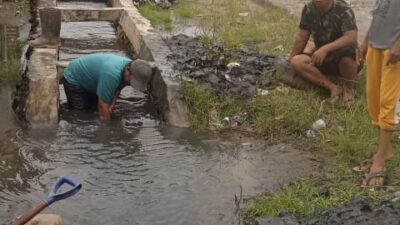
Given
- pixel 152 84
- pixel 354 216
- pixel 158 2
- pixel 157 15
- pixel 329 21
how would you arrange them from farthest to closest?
1. pixel 158 2
2. pixel 157 15
3. pixel 152 84
4. pixel 329 21
5. pixel 354 216

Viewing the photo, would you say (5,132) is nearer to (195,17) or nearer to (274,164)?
(274,164)

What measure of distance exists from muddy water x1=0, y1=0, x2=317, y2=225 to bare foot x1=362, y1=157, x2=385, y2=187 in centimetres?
65

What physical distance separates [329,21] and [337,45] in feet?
0.97

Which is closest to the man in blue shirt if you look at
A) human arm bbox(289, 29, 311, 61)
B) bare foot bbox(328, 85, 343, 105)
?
human arm bbox(289, 29, 311, 61)

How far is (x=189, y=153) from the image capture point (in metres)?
5.86

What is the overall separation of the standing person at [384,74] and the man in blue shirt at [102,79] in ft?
7.74

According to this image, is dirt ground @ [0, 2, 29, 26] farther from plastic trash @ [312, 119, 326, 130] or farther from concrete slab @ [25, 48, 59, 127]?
plastic trash @ [312, 119, 326, 130]

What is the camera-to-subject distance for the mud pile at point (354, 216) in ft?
13.2

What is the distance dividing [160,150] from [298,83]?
211cm

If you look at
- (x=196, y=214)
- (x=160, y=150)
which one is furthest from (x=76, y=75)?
(x=196, y=214)

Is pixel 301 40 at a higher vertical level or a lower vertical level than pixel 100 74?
higher

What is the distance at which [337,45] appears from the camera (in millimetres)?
6504

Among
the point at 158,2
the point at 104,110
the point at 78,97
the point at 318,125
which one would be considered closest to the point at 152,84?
the point at 78,97

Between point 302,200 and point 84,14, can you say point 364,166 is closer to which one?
point 302,200
